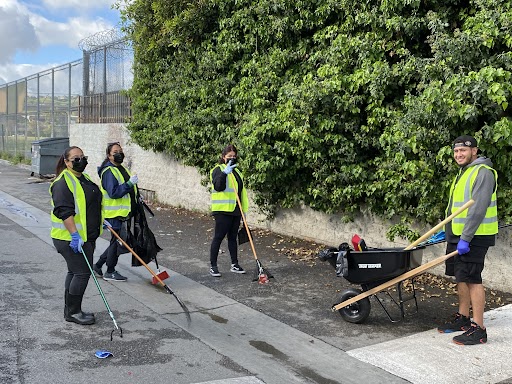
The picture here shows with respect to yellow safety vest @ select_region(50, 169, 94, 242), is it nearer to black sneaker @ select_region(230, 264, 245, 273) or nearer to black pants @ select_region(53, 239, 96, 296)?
black pants @ select_region(53, 239, 96, 296)

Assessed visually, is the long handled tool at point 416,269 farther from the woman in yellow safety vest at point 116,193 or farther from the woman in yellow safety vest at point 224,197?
the woman in yellow safety vest at point 116,193

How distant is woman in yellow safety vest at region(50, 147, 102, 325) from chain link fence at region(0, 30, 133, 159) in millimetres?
9212

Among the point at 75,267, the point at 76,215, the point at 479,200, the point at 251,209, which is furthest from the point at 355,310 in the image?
the point at 251,209

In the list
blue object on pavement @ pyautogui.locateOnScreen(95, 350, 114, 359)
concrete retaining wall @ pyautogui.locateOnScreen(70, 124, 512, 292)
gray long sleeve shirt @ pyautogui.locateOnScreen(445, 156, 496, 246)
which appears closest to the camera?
blue object on pavement @ pyautogui.locateOnScreen(95, 350, 114, 359)

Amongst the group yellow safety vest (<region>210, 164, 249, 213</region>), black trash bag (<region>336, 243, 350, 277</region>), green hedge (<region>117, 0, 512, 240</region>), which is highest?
green hedge (<region>117, 0, 512, 240</region>)

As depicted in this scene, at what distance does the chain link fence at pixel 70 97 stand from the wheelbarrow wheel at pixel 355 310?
1009 centimetres

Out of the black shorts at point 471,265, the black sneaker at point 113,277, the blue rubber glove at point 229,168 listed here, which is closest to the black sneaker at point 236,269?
the blue rubber glove at point 229,168

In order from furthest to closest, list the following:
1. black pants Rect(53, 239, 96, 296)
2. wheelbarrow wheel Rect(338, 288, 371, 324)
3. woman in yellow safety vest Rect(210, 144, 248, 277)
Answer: woman in yellow safety vest Rect(210, 144, 248, 277)
wheelbarrow wheel Rect(338, 288, 371, 324)
black pants Rect(53, 239, 96, 296)

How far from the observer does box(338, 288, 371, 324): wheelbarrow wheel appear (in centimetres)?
549

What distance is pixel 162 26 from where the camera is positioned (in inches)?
464

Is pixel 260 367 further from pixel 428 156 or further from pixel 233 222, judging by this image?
pixel 428 156

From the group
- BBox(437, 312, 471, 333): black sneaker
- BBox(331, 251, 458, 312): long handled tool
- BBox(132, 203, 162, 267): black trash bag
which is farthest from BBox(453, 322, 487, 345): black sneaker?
BBox(132, 203, 162, 267): black trash bag

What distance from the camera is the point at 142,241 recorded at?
22.4 feet

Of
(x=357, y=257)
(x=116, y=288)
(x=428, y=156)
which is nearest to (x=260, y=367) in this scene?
(x=357, y=257)
